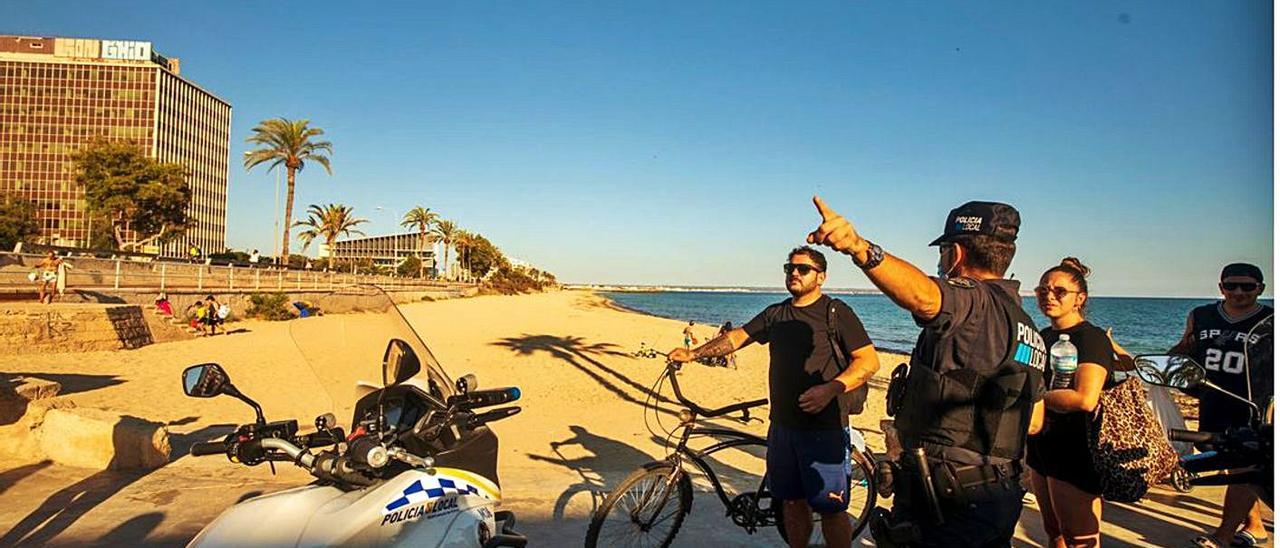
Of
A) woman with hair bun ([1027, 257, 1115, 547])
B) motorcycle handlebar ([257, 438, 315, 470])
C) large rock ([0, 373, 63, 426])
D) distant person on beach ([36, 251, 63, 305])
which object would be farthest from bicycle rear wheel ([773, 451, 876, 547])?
distant person on beach ([36, 251, 63, 305])

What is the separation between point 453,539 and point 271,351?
16237 mm

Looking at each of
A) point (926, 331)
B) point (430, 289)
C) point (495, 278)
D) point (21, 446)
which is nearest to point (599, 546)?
point (926, 331)

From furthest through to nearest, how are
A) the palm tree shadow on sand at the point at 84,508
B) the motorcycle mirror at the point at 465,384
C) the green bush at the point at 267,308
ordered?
the green bush at the point at 267,308 → the palm tree shadow on sand at the point at 84,508 → the motorcycle mirror at the point at 465,384

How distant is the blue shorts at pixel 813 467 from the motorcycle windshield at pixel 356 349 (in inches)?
68.0

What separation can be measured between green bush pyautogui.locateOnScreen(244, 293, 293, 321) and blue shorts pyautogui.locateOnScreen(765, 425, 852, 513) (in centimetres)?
2486

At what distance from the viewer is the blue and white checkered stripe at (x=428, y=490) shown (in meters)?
2.41

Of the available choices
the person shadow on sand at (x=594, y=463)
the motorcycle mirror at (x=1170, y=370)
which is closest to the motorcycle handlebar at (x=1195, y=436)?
the motorcycle mirror at (x=1170, y=370)

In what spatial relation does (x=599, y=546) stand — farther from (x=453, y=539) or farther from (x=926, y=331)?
(x=926, y=331)

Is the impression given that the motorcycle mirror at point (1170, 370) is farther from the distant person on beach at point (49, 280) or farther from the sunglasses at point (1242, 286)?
the distant person on beach at point (49, 280)

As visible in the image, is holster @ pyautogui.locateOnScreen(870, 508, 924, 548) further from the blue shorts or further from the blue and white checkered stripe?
the blue and white checkered stripe

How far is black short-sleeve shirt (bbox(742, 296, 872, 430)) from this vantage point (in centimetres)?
373

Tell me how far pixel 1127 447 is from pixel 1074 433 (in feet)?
0.65

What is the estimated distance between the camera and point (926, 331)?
2.58 m

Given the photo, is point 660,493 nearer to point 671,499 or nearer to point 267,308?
point 671,499
